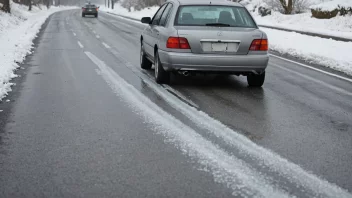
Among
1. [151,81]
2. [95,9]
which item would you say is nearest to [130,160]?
[151,81]

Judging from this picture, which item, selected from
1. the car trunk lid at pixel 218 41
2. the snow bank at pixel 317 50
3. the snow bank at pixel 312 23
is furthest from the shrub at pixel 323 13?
the car trunk lid at pixel 218 41

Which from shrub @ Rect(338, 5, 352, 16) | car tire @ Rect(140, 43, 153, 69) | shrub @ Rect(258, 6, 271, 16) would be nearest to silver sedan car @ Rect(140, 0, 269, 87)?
car tire @ Rect(140, 43, 153, 69)

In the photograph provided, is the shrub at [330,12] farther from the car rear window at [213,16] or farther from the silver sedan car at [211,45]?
the silver sedan car at [211,45]

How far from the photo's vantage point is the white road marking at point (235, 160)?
10.9 ft

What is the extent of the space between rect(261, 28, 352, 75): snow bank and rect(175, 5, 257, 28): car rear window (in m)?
3.50

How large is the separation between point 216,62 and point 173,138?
2.92 m

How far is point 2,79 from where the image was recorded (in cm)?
800

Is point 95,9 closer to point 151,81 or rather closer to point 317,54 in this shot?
point 317,54

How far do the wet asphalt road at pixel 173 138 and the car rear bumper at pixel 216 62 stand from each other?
0.41 m

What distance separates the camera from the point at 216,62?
727cm

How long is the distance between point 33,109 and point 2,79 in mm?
2344

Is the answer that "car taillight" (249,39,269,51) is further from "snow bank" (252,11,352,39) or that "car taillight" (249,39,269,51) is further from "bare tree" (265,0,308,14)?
"bare tree" (265,0,308,14)

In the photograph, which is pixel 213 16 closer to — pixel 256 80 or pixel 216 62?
pixel 216 62

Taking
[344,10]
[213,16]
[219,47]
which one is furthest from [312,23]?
[219,47]
